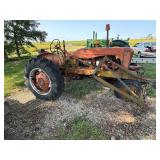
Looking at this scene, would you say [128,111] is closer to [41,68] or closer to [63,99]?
[63,99]

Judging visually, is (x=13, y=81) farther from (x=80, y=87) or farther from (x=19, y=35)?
(x=19, y=35)

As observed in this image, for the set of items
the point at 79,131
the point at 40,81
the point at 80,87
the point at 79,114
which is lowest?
the point at 79,131

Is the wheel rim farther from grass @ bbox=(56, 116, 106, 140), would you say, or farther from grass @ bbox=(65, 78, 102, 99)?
grass @ bbox=(56, 116, 106, 140)

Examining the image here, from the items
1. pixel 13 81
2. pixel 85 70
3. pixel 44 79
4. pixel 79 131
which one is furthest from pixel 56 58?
pixel 13 81

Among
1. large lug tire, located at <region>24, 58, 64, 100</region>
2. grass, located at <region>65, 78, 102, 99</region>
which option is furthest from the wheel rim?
grass, located at <region>65, 78, 102, 99</region>

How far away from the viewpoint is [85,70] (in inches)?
248

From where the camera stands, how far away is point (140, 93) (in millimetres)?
5816

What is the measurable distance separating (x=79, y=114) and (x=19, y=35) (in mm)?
8933

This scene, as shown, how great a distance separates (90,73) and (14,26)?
782 centimetres

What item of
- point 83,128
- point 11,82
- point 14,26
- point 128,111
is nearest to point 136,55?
point 14,26

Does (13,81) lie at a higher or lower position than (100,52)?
lower

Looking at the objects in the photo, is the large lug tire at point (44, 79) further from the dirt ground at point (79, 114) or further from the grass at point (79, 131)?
the grass at point (79, 131)

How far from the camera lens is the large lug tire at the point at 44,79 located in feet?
19.9
